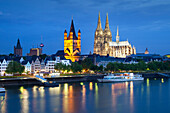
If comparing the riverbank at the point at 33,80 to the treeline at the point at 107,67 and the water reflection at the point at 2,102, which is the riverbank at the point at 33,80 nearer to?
the treeline at the point at 107,67

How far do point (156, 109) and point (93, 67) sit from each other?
227 feet

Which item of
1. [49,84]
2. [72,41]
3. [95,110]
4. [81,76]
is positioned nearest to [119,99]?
[95,110]

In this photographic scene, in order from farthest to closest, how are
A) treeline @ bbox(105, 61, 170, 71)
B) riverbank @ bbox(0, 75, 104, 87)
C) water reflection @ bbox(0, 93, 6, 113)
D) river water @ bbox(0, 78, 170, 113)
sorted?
treeline @ bbox(105, 61, 170, 71) → riverbank @ bbox(0, 75, 104, 87) → river water @ bbox(0, 78, 170, 113) → water reflection @ bbox(0, 93, 6, 113)

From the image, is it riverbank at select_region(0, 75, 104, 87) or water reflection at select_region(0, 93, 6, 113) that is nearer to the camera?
water reflection at select_region(0, 93, 6, 113)

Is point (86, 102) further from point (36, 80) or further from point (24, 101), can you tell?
point (36, 80)

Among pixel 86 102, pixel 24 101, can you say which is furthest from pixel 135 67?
pixel 24 101

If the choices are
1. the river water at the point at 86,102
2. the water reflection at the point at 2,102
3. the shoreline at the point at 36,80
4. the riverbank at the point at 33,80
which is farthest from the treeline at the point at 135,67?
the water reflection at the point at 2,102

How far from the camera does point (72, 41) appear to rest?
19200cm

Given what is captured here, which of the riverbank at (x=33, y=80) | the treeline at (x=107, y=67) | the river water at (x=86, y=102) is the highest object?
the treeline at (x=107, y=67)

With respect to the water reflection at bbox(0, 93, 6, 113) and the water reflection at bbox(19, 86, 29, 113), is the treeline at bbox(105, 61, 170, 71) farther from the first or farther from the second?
the water reflection at bbox(0, 93, 6, 113)

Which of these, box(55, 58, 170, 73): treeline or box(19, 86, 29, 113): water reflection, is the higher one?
box(55, 58, 170, 73): treeline

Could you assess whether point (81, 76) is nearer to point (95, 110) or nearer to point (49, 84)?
point (49, 84)

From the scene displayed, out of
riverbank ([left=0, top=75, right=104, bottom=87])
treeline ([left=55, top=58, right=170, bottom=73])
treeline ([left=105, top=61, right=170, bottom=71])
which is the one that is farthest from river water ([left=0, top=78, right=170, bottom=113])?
treeline ([left=105, top=61, right=170, bottom=71])

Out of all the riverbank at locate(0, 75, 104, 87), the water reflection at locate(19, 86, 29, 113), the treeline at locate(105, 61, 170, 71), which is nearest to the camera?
the water reflection at locate(19, 86, 29, 113)
